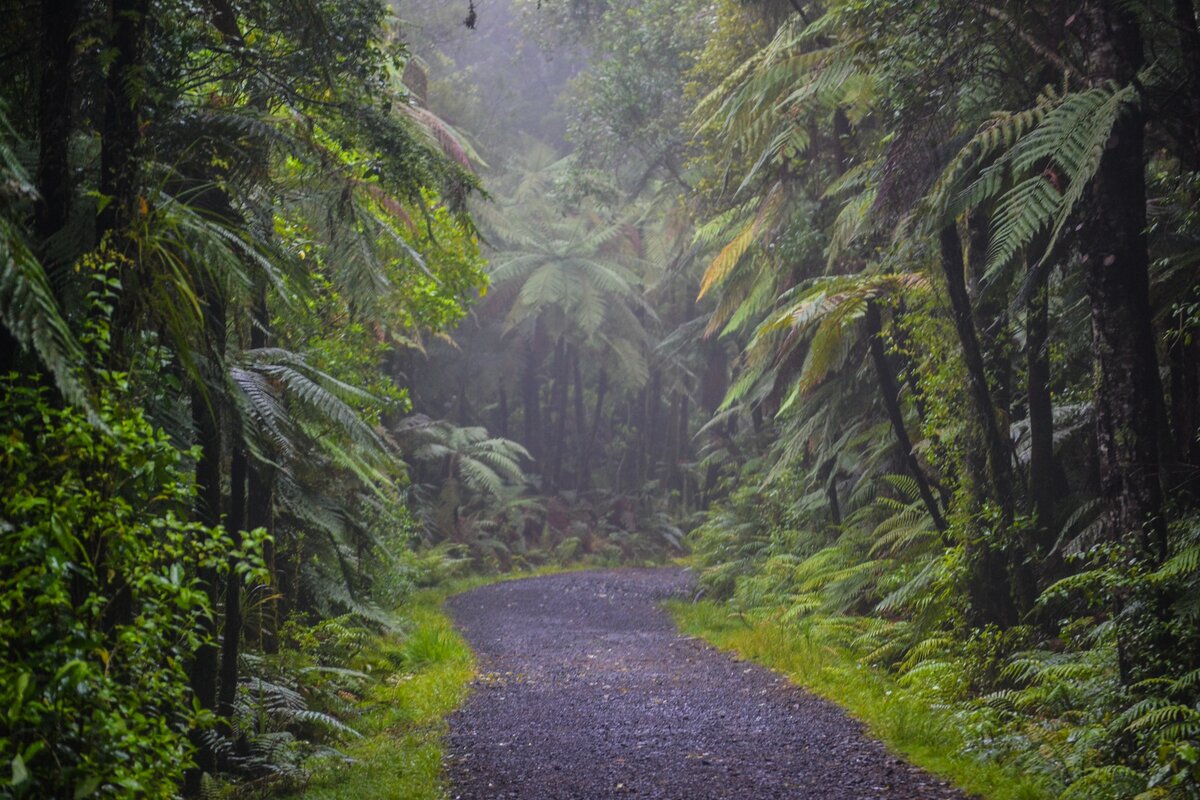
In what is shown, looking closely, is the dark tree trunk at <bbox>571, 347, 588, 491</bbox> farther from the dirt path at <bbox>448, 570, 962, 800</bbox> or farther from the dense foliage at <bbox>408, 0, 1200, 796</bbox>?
the dirt path at <bbox>448, 570, 962, 800</bbox>

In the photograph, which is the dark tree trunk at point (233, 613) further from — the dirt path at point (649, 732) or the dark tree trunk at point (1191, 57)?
the dark tree trunk at point (1191, 57)

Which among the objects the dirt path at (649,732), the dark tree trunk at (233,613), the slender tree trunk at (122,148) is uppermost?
the slender tree trunk at (122,148)

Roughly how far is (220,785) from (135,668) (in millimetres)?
2145

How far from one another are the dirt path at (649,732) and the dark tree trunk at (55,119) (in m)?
3.28

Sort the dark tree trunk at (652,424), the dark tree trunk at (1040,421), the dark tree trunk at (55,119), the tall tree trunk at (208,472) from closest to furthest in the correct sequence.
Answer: the dark tree trunk at (55,119) → the tall tree trunk at (208,472) → the dark tree trunk at (1040,421) → the dark tree trunk at (652,424)

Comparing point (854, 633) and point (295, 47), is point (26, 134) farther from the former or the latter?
point (854, 633)

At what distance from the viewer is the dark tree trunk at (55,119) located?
11.2 feet

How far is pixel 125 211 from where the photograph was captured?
3.59 m

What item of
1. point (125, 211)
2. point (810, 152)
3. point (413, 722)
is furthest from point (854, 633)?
point (125, 211)

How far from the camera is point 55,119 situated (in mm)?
3438

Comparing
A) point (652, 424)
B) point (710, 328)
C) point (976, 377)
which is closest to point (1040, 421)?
point (976, 377)

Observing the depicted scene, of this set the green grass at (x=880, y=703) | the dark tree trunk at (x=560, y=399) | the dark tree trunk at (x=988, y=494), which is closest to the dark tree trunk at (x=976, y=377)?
the dark tree trunk at (x=988, y=494)

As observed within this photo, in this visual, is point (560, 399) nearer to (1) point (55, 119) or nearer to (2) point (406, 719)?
(2) point (406, 719)

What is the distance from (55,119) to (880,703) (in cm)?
566
